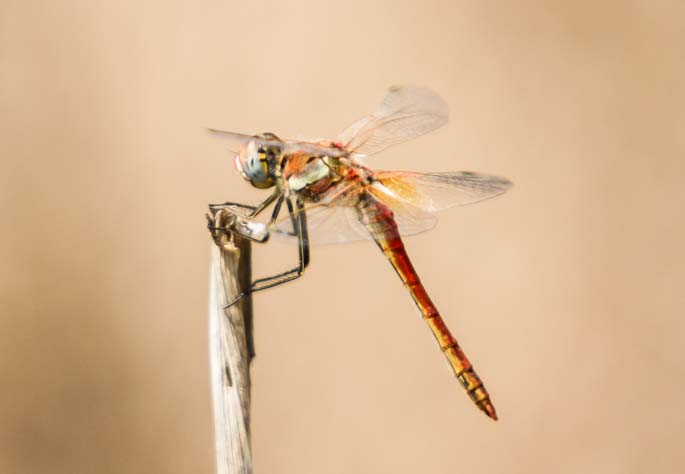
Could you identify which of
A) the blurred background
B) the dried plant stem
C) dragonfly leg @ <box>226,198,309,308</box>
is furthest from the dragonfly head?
the blurred background

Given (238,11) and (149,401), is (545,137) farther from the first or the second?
(149,401)

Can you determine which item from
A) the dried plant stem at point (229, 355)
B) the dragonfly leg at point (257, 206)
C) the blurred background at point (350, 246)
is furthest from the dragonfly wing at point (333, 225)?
the blurred background at point (350, 246)

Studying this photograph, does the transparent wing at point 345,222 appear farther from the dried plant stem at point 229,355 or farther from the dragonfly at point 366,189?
the dried plant stem at point 229,355

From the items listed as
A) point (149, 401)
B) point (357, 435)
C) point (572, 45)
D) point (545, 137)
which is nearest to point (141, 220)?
point (149, 401)

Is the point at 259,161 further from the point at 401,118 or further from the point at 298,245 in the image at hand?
the point at 401,118

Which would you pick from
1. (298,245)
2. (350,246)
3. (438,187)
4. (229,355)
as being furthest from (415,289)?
(350,246)

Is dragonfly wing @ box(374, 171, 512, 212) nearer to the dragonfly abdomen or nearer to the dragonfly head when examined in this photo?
the dragonfly abdomen
